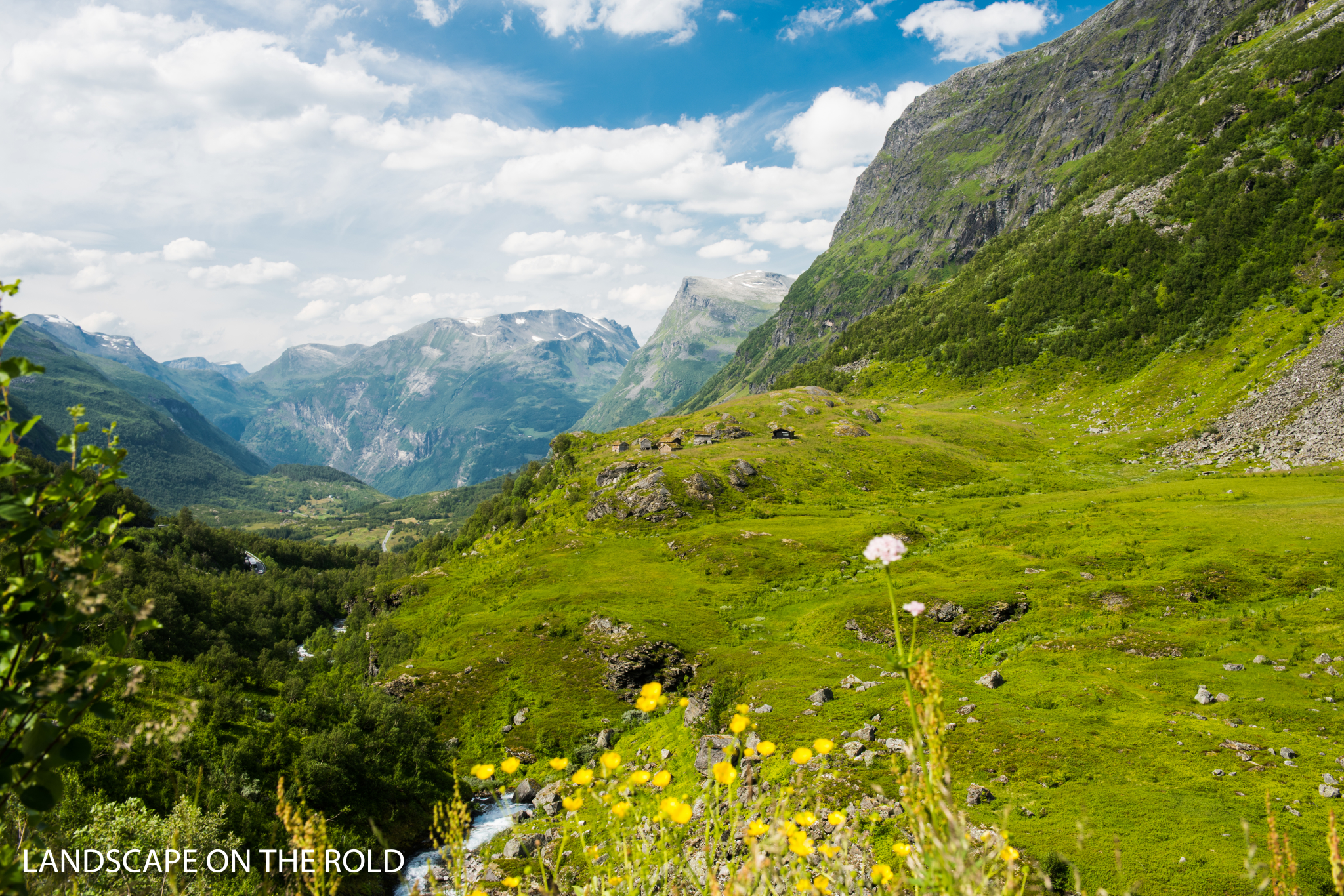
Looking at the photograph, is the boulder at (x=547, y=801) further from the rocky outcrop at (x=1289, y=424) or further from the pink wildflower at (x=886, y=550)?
the rocky outcrop at (x=1289, y=424)

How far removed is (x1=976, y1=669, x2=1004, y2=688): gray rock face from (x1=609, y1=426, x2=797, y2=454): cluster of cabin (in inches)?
3193

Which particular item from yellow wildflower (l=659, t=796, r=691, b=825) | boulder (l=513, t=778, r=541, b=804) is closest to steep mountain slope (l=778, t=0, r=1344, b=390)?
boulder (l=513, t=778, r=541, b=804)

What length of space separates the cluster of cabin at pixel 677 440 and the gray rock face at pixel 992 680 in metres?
81.1

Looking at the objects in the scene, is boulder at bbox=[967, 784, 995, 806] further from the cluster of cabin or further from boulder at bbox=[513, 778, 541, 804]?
the cluster of cabin

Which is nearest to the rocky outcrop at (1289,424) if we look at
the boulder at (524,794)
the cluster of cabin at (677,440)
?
the cluster of cabin at (677,440)

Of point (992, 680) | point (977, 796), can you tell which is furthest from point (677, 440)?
point (977, 796)

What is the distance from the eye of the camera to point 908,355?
161750mm

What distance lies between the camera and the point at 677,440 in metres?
115

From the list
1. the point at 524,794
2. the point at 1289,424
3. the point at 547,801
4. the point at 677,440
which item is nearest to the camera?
the point at 547,801

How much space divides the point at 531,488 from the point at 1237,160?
157379mm

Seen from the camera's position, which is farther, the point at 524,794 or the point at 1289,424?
the point at 1289,424

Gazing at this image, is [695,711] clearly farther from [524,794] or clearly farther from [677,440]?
[677,440]

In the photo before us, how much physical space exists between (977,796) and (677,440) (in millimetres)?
96411

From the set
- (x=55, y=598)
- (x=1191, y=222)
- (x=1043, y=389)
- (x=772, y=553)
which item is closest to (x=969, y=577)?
(x=772, y=553)
